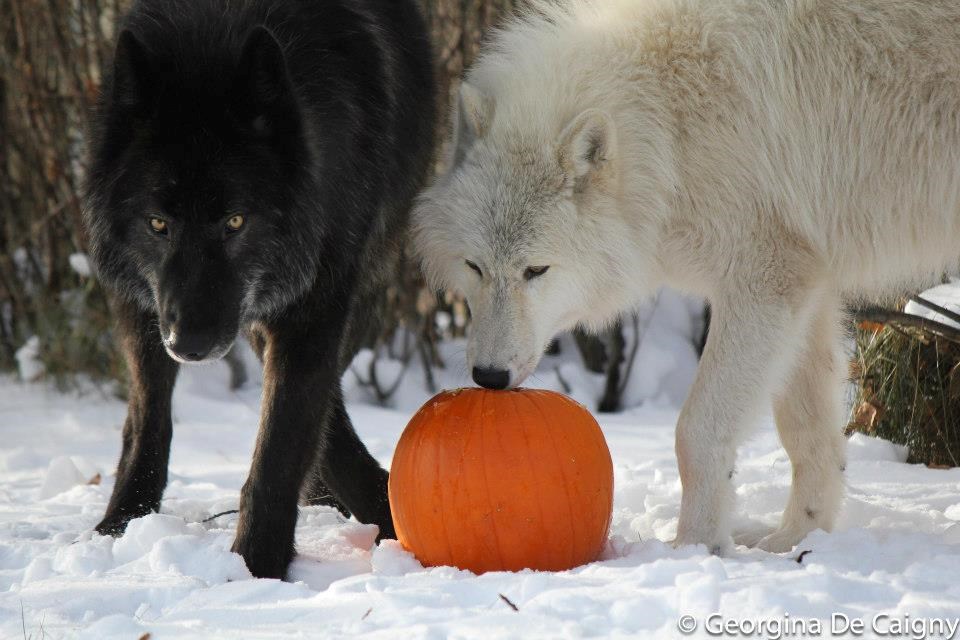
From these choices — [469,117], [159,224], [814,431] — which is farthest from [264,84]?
[814,431]

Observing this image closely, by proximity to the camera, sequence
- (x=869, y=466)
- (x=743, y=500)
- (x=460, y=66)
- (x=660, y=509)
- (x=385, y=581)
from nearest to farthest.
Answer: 1. (x=385, y=581)
2. (x=660, y=509)
3. (x=743, y=500)
4. (x=869, y=466)
5. (x=460, y=66)

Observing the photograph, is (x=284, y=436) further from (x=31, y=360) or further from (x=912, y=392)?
(x=31, y=360)

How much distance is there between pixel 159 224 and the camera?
290 centimetres

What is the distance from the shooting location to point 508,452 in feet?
10.1

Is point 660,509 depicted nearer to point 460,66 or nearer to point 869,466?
point 869,466

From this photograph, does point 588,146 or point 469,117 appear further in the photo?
point 469,117

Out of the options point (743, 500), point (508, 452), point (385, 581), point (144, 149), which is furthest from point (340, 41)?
point (743, 500)

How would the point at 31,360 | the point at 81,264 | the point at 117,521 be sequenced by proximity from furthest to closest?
the point at 31,360, the point at 81,264, the point at 117,521

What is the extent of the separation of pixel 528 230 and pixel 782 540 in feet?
4.48

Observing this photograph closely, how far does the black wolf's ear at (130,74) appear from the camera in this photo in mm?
2859

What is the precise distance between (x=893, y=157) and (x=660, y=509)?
143 centimetres

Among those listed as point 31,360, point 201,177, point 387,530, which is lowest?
point 31,360

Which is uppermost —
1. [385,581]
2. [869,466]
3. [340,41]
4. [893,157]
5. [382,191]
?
[340,41]

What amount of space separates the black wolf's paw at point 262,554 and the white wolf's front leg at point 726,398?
4.03 ft
